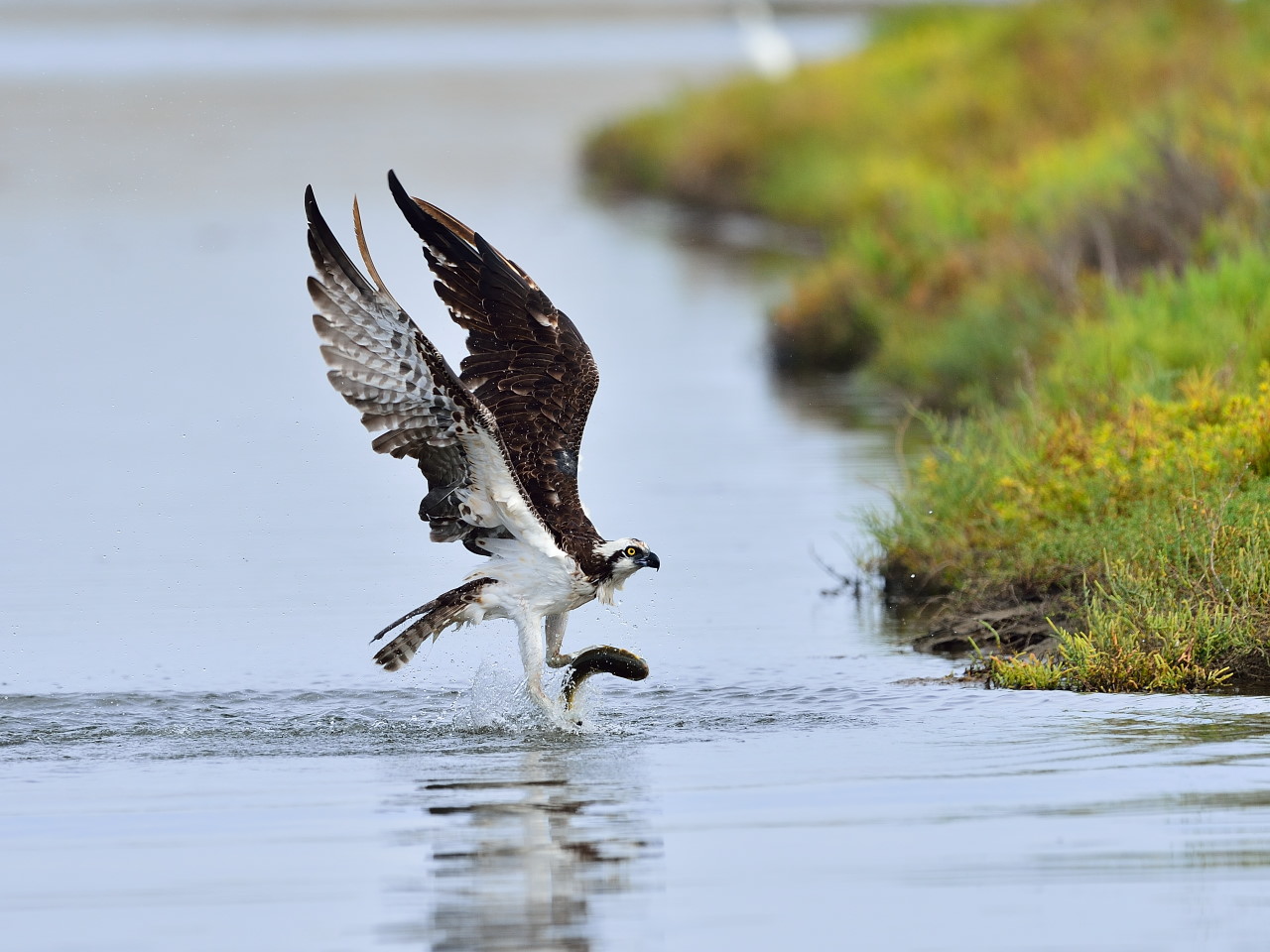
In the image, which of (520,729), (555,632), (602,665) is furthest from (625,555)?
(520,729)

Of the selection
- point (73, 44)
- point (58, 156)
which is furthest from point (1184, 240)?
point (73, 44)

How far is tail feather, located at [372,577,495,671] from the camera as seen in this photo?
35.8 feet

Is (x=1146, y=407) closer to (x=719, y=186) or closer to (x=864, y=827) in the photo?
(x=864, y=827)

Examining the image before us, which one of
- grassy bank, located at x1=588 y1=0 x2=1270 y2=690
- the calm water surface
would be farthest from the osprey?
grassy bank, located at x1=588 y1=0 x2=1270 y2=690

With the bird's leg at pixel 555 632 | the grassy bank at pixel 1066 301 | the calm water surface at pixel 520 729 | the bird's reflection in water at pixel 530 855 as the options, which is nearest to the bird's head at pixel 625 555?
the bird's leg at pixel 555 632

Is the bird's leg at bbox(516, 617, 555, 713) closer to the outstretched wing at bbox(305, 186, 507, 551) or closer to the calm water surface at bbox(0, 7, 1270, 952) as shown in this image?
the calm water surface at bbox(0, 7, 1270, 952)

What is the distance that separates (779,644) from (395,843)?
13.9ft

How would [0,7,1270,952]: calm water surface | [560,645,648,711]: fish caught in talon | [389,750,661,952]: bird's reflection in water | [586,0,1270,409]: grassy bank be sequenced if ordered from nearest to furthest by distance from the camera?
[389,750,661,952]: bird's reflection in water → [0,7,1270,952]: calm water surface → [560,645,648,711]: fish caught in talon → [586,0,1270,409]: grassy bank

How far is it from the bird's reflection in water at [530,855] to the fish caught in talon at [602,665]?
3.09ft

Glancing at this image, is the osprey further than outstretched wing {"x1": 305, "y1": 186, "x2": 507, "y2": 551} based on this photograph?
Yes

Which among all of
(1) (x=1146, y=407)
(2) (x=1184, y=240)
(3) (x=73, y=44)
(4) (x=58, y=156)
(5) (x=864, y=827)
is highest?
(3) (x=73, y=44)

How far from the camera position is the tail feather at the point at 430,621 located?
35.8ft

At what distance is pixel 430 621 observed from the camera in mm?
10961

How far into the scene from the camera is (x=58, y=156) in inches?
2395
